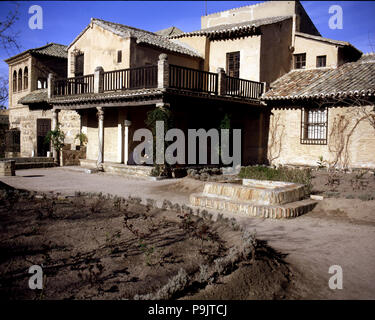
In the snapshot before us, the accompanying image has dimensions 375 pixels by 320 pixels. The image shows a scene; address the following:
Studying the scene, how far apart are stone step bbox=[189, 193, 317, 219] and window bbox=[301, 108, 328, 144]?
837 centimetres

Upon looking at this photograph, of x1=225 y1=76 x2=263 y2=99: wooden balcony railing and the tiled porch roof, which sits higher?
the tiled porch roof

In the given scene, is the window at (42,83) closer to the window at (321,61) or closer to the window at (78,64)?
the window at (78,64)

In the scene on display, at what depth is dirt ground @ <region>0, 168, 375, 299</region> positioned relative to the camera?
13.1 feet

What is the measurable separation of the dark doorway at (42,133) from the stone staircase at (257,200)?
59.9ft

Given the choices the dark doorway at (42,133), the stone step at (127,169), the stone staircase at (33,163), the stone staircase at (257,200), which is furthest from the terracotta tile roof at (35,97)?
the stone staircase at (257,200)

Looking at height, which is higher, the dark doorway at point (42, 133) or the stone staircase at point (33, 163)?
the dark doorway at point (42, 133)

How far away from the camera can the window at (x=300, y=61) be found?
1941 centimetres

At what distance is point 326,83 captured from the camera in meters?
16.0

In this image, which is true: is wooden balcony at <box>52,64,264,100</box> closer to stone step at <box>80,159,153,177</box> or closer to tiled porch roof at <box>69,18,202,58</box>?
tiled porch roof at <box>69,18,202,58</box>

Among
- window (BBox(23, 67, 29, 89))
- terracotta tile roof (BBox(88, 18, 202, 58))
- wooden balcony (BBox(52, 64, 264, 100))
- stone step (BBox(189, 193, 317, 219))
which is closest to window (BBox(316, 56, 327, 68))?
wooden balcony (BBox(52, 64, 264, 100))

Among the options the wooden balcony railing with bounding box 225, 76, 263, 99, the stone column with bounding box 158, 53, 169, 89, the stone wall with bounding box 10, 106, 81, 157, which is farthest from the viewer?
the stone wall with bounding box 10, 106, 81, 157

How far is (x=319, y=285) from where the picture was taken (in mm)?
4105
